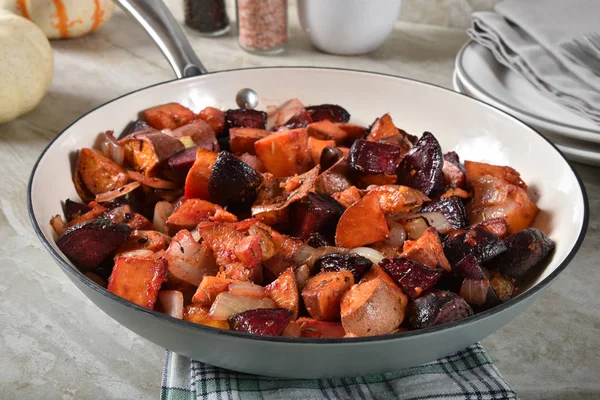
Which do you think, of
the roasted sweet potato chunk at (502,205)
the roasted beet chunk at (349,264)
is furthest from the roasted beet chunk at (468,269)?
→ the roasted sweet potato chunk at (502,205)

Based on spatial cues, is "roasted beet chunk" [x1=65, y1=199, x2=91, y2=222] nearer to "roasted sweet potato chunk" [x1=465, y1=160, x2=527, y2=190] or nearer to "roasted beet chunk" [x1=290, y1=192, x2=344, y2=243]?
"roasted beet chunk" [x1=290, y1=192, x2=344, y2=243]

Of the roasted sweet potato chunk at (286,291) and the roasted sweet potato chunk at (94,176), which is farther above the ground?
the roasted sweet potato chunk at (286,291)

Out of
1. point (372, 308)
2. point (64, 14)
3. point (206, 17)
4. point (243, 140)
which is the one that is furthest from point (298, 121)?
point (64, 14)

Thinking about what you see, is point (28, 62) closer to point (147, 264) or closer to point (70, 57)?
point (70, 57)

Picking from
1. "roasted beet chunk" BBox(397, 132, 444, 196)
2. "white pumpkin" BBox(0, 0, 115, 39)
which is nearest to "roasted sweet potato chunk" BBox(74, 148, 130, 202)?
"roasted beet chunk" BBox(397, 132, 444, 196)

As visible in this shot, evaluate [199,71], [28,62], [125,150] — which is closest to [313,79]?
[199,71]

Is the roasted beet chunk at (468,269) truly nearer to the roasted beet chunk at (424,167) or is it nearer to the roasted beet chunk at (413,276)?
the roasted beet chunk at (413,276)
